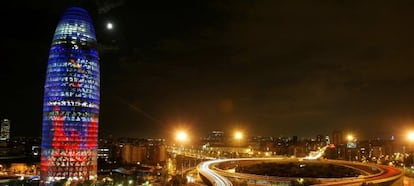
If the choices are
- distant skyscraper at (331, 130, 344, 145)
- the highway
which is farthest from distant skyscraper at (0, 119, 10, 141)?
the highway

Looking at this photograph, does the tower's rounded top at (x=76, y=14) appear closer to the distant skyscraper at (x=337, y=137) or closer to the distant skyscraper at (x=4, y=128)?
the distant skyscraper at (x=337, y=137)

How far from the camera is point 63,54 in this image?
48812mm

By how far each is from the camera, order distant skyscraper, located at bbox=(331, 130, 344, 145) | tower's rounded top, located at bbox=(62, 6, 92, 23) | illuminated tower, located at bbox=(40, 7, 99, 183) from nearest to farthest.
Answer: illuminated tower, located at bbox=(40, 7, 99, 183), tower's rounded top, located at bbox=(62, 6, 92, 23), distant skyscraper, located at bbox=(331, 130, 344, 145)

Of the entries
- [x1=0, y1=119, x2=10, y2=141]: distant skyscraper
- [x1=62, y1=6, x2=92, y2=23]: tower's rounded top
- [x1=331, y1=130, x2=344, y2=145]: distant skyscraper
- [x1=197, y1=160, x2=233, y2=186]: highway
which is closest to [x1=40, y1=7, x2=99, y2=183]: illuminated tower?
[x1=62, y1=6, x2=92, y2=23]: tower's rounded top

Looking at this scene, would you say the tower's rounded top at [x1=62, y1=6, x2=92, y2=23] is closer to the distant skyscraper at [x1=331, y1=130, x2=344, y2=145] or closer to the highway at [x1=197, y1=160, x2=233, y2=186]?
the highway at [x1=197, y1=160, x2=233, y2=186]

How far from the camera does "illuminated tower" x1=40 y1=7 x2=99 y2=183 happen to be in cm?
4834

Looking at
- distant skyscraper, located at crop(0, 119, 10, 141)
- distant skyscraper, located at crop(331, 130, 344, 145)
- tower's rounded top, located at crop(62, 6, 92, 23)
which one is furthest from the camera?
distant skyscraper, located at crop(0, 119, 10, 141)

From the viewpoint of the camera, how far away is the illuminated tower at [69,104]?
159 ft

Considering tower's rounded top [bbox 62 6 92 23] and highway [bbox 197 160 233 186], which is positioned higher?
tower's rounded top [bbox 62 6 92 23]

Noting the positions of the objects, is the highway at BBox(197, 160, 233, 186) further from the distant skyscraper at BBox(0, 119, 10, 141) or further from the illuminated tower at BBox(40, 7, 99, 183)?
the distant skyscraper at BBox(0, 119, 10, 141)

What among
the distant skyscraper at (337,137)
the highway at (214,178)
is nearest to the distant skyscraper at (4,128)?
the distant skyscraper at (337,137)

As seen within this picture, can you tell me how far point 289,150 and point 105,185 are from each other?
297 ft

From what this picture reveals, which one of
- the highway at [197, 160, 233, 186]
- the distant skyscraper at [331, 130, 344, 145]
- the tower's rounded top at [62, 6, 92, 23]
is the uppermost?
the tower's rounded top at [62, 6, 92, 23]

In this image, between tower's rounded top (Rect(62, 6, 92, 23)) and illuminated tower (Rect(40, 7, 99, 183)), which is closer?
illuminated tower (Rect(40, 7, 99, 183))
